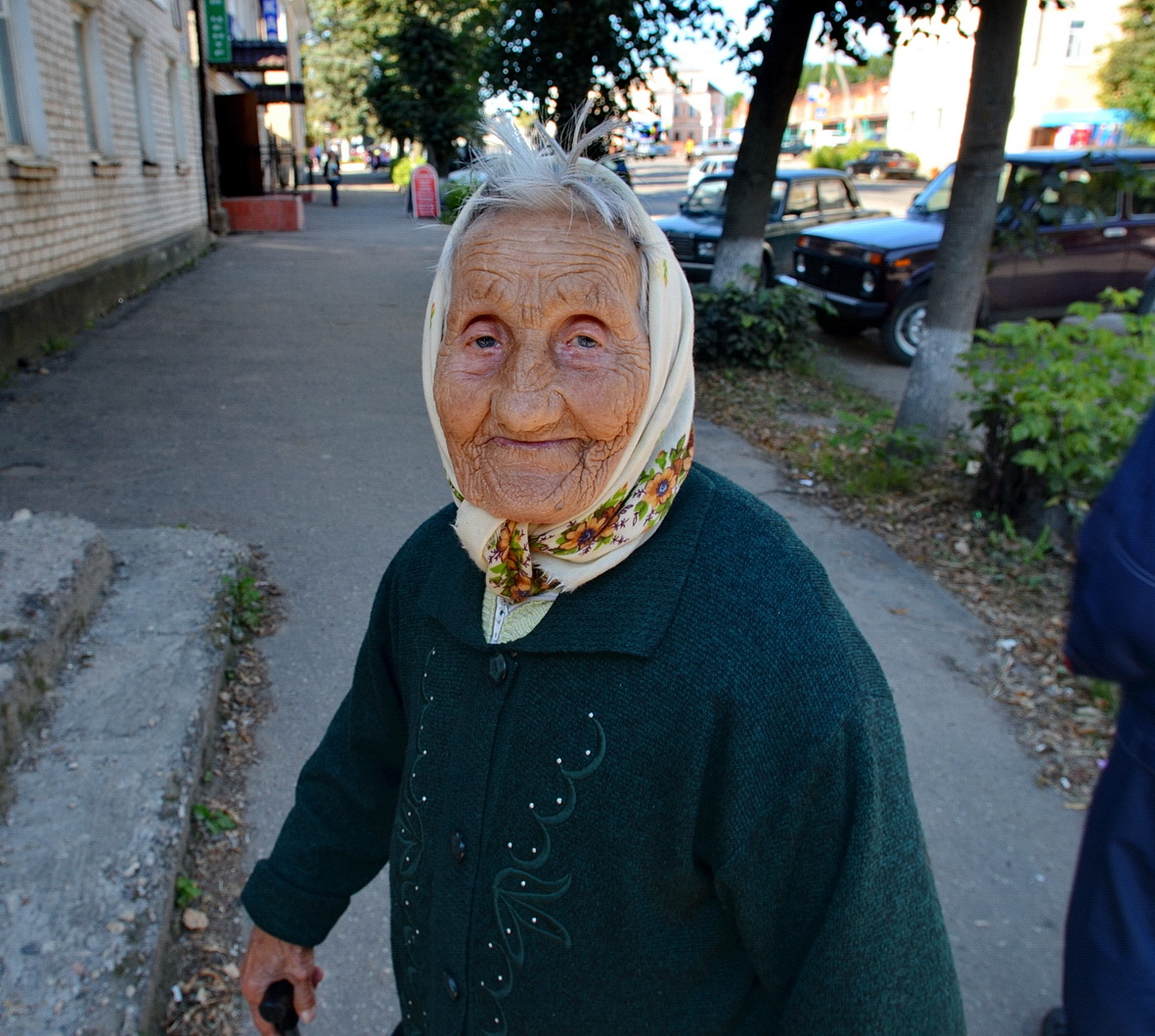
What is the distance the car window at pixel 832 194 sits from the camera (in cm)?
1318

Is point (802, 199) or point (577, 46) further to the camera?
point (802, 199)

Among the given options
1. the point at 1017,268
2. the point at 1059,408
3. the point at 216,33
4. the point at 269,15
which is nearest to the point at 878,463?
the point at 1059,408

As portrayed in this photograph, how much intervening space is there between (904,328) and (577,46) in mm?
4492

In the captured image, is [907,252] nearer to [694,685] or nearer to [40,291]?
[40,291]

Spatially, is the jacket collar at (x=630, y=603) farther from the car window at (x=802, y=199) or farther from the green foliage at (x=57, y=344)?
the car window at (x=802, y=199)

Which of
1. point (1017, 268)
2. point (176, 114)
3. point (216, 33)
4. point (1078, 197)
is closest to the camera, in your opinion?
point (1078, 197)

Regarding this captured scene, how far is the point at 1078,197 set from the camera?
783 cm

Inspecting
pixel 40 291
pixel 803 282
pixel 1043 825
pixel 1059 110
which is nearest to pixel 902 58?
pixel 1059 110

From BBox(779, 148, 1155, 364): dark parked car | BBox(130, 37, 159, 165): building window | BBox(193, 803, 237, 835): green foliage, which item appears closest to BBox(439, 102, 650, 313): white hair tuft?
BBox(193, 803, 237, 835): green foliage

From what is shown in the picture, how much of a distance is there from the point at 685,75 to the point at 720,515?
408 inches

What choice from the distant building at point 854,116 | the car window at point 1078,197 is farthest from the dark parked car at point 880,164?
the car window at point 1078,197

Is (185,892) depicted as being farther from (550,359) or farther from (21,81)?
(21,81)

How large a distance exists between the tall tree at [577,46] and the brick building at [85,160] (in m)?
4.46

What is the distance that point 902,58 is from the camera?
46.3 m
